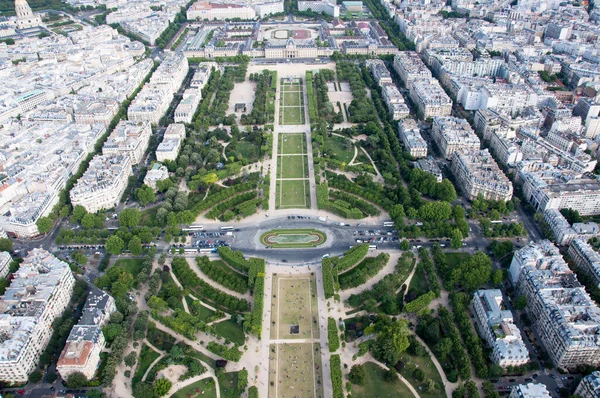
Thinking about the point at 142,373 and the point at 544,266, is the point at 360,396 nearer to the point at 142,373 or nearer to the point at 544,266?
the point at 142,373

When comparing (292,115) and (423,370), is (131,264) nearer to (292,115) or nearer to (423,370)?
(423,370)

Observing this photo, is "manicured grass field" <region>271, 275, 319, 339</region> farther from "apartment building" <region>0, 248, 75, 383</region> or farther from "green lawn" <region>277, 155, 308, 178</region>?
"green lawn" <region>277, 155, 308, 178</region>

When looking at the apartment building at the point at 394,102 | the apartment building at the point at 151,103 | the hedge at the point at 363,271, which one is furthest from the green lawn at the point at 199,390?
the apartment building at the point at 394,102

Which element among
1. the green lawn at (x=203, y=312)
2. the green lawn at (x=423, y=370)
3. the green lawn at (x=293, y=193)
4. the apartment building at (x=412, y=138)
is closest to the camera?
the green lawn at (x=423, y=370)

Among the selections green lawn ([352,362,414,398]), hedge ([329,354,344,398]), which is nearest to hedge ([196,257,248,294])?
hedge ([329,354,344,398])

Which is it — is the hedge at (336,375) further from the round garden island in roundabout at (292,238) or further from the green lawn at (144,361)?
the round garden island in roundabout at (292,238)
